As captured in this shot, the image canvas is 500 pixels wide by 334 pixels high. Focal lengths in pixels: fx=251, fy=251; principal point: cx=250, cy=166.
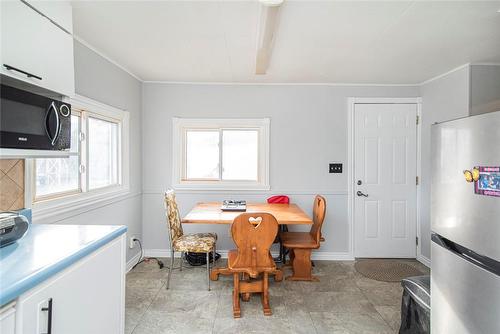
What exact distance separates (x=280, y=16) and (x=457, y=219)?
1592mm

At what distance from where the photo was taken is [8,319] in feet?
2.58

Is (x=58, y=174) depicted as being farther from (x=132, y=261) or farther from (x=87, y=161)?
(x=132, y=261)

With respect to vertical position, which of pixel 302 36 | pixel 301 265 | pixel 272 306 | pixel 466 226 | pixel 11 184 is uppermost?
pixel 302 36

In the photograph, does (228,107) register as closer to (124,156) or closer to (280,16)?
(124,156)

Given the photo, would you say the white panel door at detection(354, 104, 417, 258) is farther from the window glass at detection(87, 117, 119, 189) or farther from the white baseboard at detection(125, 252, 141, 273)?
the window glass at detection(87, 117, 119, 189)

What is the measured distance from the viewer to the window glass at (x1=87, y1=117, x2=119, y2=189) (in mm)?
2488

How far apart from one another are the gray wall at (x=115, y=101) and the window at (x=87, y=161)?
13 centimetres

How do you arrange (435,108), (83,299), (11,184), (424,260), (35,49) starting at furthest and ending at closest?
(424,260) → (435,108) → (11,184) → (35,49) → (83,299)

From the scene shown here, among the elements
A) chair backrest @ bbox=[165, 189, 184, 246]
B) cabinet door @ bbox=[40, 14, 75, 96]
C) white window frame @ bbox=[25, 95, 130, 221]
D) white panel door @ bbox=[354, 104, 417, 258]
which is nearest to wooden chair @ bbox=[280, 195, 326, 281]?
white panel door @ bbox=[354, 104, 417, 258]

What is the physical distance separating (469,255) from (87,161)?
2.86m

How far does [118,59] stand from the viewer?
2572 mm

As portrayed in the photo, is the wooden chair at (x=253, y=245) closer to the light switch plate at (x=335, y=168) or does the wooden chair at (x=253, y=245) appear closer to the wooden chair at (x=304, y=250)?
the wooden chair at (x=304, y=250)

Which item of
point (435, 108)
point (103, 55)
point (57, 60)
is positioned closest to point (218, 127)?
point (103, 55)

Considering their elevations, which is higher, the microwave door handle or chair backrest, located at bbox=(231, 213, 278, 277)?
the microwave door handle
